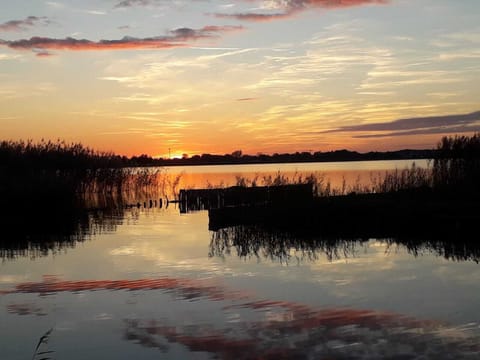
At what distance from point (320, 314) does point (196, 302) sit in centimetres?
269

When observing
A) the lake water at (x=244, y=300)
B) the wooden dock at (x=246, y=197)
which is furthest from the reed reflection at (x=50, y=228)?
the wooden dock at (x=246, y=197)

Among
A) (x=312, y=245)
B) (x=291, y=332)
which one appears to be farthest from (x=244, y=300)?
(x=312, y=245)

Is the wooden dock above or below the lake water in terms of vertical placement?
above

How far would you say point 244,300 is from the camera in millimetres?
12891

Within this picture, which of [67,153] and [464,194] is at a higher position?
[67,153]

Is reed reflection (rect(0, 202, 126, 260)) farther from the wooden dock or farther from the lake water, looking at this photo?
the wooden dock

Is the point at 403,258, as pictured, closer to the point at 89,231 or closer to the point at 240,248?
the point at 240,248

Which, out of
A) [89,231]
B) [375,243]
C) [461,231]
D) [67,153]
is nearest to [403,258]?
[375,243]

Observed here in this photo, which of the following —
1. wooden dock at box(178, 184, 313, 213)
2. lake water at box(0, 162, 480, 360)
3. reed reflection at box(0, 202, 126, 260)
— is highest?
wooden dock at box(178, 184, 313, 213)

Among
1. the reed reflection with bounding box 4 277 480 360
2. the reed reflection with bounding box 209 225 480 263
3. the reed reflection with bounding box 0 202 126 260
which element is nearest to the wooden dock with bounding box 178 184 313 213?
the reed reflection with bounding box 0 202 126 260

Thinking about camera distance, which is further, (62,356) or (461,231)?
(461,231)

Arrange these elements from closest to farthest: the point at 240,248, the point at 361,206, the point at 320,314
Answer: the point at 320,314 → the point at 240,248 → the point at 361,206

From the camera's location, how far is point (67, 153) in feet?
162

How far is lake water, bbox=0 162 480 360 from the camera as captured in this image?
9586 mm
